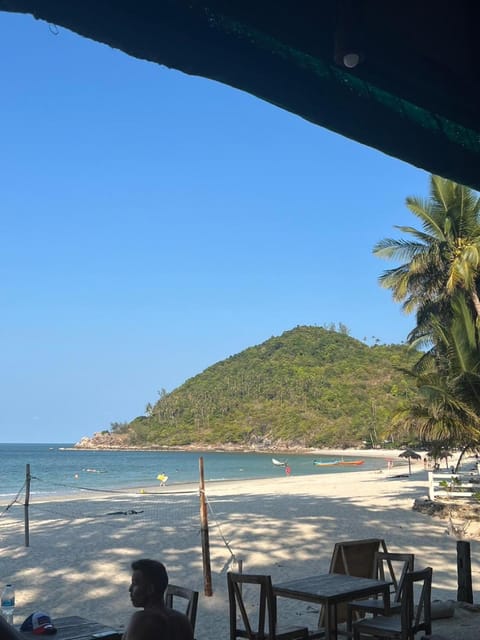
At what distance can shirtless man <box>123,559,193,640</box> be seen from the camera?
2.63 m

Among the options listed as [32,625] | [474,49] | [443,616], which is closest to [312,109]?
[474,49]

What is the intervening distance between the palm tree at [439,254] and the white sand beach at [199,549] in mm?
6444

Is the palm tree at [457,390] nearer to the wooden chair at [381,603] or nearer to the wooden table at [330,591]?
the wooden chair at [381,603]

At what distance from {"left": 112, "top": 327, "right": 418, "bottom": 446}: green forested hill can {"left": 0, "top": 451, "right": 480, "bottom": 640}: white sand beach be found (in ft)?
243

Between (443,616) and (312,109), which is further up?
(312,109)

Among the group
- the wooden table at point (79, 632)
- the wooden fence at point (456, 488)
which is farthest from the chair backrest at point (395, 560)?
the wooden fence at point (456, 488)

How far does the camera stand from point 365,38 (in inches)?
64.8

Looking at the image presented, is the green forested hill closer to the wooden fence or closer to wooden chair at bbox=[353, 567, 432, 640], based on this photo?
the wooden fence

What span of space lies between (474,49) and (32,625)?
3348mm

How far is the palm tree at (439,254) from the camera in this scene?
18.0 m

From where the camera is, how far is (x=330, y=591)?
13.4 ft

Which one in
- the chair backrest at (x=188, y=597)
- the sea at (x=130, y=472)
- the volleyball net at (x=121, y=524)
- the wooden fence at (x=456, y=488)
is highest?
the chair backrest at (x=188, y=597)

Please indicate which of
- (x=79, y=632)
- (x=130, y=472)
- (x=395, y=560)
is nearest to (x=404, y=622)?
(x=395, y=560)

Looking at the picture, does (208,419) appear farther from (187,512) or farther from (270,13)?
(270,13)
